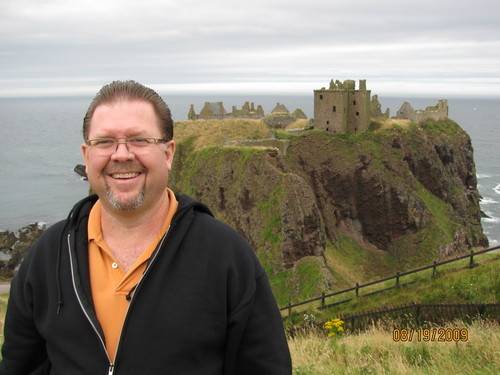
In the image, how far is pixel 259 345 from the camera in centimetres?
368

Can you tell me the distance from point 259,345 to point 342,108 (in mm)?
46485

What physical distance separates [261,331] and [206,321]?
0.46m

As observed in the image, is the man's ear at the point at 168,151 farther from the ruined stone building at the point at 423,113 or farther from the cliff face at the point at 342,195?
the ruined stone building at the point at 423,113

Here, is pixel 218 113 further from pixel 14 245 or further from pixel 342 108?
pixel 14 245

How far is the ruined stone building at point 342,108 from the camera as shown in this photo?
48.5 meters

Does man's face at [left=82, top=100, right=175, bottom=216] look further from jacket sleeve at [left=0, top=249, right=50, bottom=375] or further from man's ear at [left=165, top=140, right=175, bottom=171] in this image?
jacket sleeve at [left=0, top=249, right=50, bottom=375]

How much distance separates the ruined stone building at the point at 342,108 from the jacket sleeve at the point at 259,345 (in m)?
46.1

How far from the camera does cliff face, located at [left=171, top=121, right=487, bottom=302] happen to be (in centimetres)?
3672

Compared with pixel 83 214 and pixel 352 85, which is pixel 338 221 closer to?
pixel 352 85

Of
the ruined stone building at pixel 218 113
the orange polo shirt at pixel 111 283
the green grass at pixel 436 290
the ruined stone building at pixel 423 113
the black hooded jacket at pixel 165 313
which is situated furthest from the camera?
the ruined stone building at pixel 218 113

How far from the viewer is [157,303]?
346cm

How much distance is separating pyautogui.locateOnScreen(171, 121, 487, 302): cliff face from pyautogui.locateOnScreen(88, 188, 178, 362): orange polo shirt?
31.8 meters
